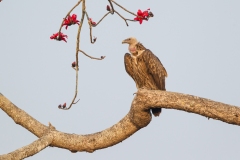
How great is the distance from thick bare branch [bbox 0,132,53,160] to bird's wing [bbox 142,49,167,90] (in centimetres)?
257

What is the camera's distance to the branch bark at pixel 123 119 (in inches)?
272

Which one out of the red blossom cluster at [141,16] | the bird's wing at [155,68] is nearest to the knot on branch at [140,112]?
the red blossom cluster at [141,16]

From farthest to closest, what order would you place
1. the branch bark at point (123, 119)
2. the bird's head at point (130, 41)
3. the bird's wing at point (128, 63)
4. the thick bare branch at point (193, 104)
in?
the bird's head at point (130, 41)
the bird's wing at point (128, 63)
the branch bark at point (123, 119)
the thick bare branch at point (193, 104)

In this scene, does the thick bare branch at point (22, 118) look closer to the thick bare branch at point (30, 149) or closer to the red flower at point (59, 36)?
the thick bare branch at point (30, 149)

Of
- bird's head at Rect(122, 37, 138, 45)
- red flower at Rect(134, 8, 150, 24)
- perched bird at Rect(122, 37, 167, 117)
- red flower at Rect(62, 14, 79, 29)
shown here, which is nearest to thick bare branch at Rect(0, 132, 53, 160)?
red flower at Rect(62, 14, 79, 29)

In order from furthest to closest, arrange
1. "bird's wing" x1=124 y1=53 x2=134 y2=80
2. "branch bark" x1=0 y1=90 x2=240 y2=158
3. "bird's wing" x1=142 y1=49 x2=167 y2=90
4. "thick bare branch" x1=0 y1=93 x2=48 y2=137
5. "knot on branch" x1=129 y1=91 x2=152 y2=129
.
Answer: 1. "bird's wing" x1=124 y1=53 x2=134 y2=80
2. "bird's wing" x1=142 y1=49 x2=167 y2=90
3. "thick bare branch" x1=0 y1=93 x2=48 y2=137
4. "knot on branch" x1=129 y1=91 x2=152 y2=129
5. "branch bark" x1=0 y1=90 x2=240 y2=158

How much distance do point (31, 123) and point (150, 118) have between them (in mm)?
1779

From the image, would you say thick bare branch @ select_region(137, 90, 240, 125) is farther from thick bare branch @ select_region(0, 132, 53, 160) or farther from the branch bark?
thick bare branch @ select_region(0, 132, 53, 160)

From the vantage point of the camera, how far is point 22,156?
6.43m

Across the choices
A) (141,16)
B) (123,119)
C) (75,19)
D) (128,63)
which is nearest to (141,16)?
(141,16)

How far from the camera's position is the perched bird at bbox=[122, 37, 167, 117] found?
30.9 ft

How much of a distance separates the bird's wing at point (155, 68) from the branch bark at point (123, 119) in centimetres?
184

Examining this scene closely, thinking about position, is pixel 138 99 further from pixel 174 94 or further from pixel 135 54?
pixel 135 54

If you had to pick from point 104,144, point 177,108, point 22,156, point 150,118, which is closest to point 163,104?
point 177,108
